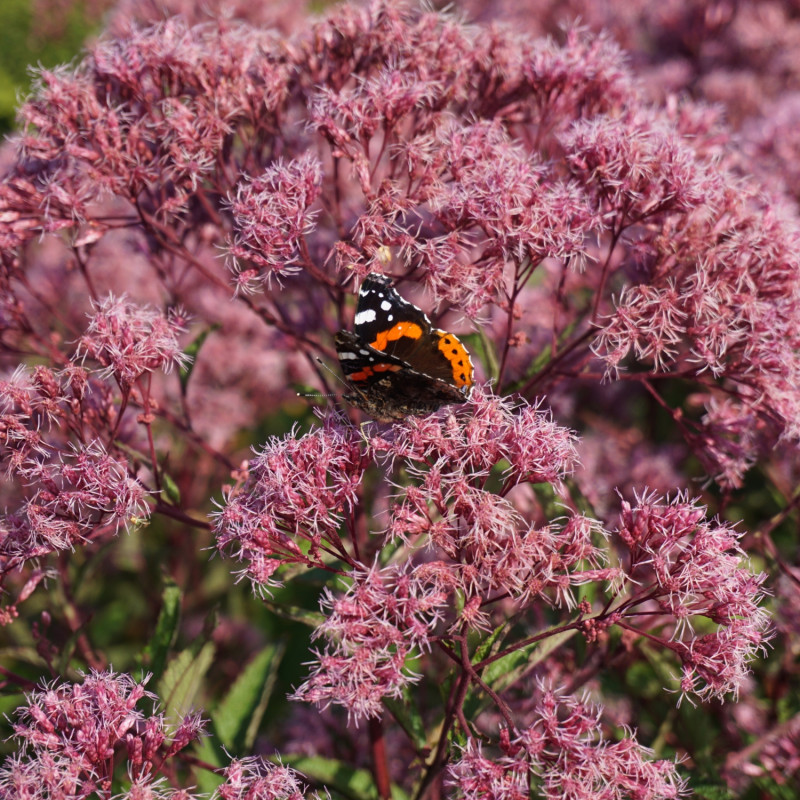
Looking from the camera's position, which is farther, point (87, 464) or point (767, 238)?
point (767, 238)

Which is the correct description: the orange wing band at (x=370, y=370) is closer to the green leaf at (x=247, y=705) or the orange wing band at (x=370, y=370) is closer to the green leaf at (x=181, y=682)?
the green leaf at (x=181, y=682)

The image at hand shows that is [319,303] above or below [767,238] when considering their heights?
below

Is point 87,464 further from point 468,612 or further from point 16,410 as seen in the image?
point 468,612

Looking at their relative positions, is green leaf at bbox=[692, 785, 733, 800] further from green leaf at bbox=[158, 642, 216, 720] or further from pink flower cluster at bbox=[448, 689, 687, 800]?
green leaf at bbox=[158, 642, 216, 720]

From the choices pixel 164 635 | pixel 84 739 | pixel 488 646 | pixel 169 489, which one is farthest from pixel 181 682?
pixel 488 646

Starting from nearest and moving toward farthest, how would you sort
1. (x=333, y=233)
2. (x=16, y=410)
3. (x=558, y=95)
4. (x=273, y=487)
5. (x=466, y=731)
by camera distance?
1. (x=466, y=731)
2. (x=273, y=487)
3. (x=16, y=410)
4. (x=558, y=95)
5. (x=333, y=233)

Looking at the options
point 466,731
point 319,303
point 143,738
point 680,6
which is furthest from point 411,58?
point 680,6
